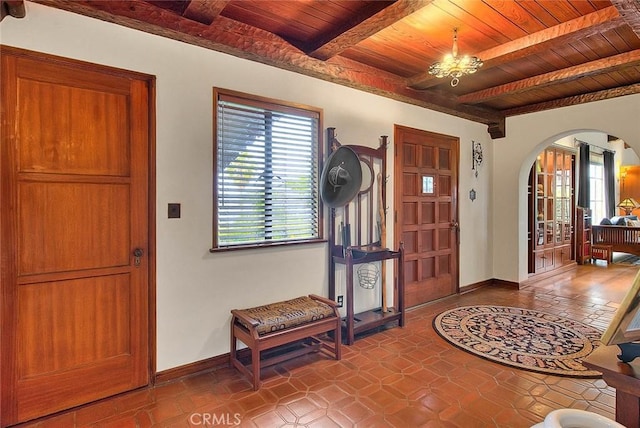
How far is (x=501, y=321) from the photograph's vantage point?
145 inches

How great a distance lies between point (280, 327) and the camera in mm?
2510

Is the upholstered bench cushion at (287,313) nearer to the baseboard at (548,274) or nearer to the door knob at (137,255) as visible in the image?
the door knob at (137,255)

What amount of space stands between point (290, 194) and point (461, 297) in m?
3.03

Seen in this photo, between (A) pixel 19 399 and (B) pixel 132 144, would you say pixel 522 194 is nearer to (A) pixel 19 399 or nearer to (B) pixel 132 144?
(B) pixel 132 144

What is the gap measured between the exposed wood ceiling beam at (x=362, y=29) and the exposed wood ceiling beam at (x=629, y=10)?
50.3 inches

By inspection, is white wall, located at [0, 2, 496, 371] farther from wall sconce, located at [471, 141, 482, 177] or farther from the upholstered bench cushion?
wall sconce, located at [471, 141, 482, 177]

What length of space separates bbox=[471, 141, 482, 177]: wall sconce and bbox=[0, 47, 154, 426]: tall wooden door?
4.33 m

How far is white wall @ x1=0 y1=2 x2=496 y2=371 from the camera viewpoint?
85.0 inches

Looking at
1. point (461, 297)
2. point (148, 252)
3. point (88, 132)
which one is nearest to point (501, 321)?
point (461, 297)

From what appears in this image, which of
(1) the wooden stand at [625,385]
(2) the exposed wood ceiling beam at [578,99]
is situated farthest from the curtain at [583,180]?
(1) the wooden stand at [625,385]

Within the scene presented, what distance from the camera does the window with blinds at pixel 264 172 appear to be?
2.74m

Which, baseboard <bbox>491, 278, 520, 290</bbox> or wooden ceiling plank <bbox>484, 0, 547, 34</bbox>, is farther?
baseboard <bbox>491, 278, 520, 290</bbox>

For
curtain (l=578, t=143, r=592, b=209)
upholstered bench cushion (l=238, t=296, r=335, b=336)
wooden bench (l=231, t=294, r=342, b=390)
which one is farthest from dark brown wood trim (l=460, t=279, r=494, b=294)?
curtain (l=578, t=143, r=592, b=209)

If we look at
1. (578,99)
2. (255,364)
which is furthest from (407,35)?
(578,99)
